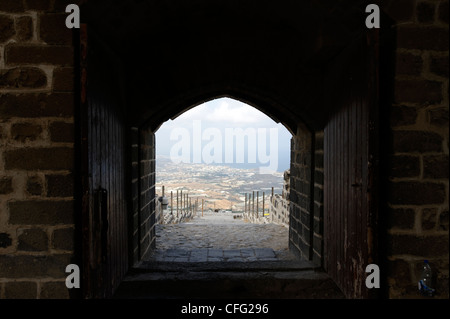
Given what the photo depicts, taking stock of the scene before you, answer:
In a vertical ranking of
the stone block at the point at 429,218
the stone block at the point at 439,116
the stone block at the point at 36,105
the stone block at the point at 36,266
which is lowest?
the stone block at the point at 36,266

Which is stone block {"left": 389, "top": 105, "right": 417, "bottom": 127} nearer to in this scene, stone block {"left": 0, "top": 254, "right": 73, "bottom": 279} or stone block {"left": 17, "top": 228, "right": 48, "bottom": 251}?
stone block {"left": 0, "top": 254, "right": 73, "bottom": 279}

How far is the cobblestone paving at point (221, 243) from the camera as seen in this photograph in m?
4.23

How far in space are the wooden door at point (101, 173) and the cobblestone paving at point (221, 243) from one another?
1.19 meters

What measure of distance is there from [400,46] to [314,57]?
1.07m

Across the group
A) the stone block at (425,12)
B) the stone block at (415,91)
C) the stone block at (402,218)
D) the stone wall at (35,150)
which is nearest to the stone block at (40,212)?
the stone wall at (35,150)

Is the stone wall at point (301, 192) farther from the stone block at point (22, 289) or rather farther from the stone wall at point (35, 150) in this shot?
the stone block at point (22, 289)

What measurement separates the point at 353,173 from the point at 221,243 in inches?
115

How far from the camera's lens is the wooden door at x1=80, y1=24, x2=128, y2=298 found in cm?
210

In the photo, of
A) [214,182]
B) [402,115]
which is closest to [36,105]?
[402,115]

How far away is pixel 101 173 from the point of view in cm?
254

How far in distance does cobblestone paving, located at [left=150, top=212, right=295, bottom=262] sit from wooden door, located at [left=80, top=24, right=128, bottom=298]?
119cm

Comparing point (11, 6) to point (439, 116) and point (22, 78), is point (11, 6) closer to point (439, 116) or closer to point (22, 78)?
point (22, 78)

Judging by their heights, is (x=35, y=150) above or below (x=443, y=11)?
below
